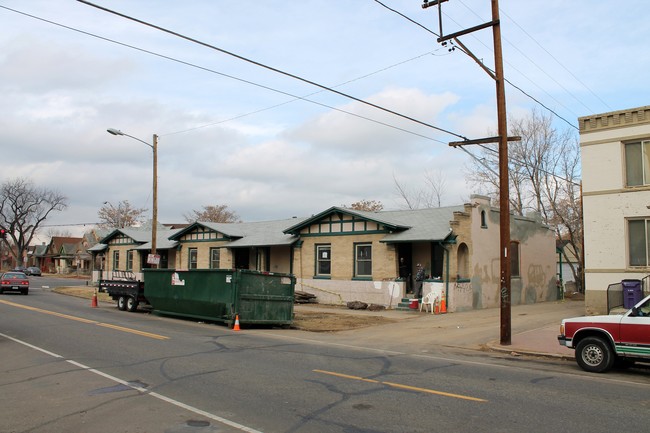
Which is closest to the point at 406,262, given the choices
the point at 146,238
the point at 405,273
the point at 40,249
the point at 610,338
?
the point at 405,273

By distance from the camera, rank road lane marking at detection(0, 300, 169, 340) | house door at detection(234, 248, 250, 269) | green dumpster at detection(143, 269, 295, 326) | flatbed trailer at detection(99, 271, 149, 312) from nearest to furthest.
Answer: road lane marking at detection(0, 300, 169, 340), green dumpster at detection(143, 269, 295, 326), flatbed trailer at detection(99, 271, 149, 312), house door at detection(234, 248, 250, 269)

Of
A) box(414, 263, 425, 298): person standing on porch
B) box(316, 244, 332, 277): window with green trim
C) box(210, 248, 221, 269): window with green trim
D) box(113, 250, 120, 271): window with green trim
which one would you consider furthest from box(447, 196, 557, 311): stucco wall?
box(113, 250, 120, 271): window with green trim

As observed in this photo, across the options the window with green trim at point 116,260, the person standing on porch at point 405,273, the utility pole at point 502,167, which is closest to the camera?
the utility pole at point 502,167

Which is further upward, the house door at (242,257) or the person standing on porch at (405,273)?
the house door at (242,257)

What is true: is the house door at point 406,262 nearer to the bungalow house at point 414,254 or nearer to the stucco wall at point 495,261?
the bungalow house at point 414,254

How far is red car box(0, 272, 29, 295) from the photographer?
3481cm

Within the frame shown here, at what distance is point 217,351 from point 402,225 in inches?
595

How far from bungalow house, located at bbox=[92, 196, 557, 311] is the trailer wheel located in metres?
8.72

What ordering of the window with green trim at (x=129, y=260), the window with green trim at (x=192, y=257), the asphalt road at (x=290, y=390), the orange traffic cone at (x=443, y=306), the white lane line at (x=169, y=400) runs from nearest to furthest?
the white lane line at (x=169, y=400)
the asphalt road at (x=290, y=390)
the orange traffic cone at (x=443, y=306)
the window with green trim at (x=192, y=257)
the window with green trim at (x=129, y=260)

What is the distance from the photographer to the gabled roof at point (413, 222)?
24.1m

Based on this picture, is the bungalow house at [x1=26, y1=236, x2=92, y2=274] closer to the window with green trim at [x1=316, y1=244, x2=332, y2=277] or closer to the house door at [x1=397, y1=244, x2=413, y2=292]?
the window with green trim at [x1=316, y1=244, x2=332, y2=277]

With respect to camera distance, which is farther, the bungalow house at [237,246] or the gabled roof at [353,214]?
the bungalow house at [237,246]

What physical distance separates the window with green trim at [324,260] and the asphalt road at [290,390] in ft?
47.7

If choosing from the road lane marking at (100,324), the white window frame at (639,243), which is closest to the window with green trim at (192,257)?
the road lane marking at (100,324)
